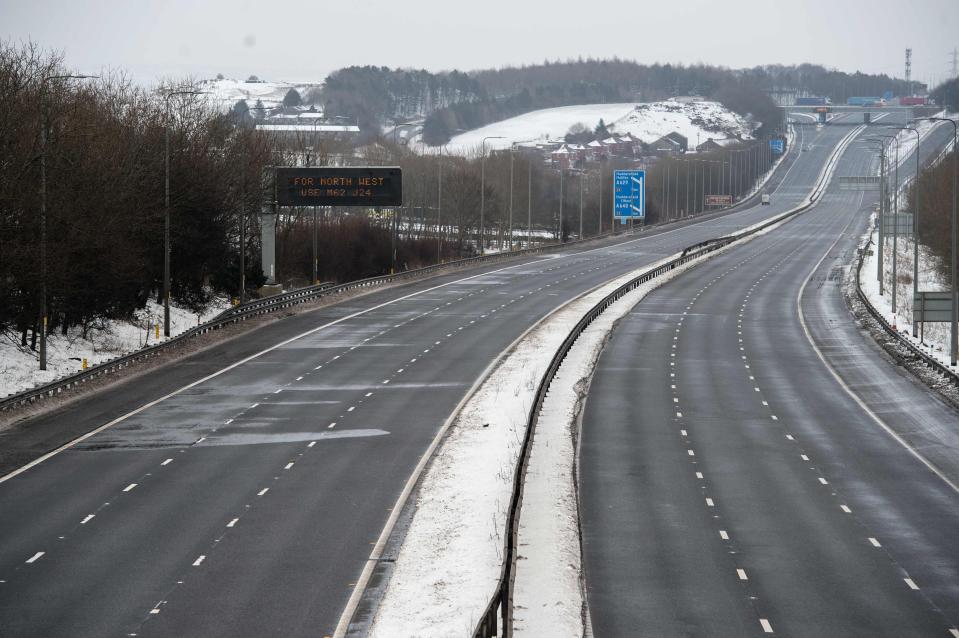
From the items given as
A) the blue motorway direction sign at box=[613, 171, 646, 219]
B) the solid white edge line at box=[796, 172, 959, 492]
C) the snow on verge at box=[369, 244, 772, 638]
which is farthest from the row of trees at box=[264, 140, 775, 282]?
the snow on verge at box=[369, 244, 772, 638]

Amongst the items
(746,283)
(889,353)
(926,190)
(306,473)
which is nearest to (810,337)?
(889,353)

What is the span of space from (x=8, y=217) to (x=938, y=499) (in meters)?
31.4

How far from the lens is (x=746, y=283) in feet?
295

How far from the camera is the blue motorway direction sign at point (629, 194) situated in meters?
125

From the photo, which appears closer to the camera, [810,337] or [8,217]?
[8,217]

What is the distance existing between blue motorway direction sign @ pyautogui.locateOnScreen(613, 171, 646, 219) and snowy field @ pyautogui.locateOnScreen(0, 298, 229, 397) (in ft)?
207

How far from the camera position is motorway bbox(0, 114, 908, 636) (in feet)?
68.1

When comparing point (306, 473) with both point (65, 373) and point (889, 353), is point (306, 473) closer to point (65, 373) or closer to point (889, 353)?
point (65, 373)

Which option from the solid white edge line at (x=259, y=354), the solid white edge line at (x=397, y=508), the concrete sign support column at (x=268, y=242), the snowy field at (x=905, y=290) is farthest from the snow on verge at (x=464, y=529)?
the concrete sign support column at (x=268, y=242)

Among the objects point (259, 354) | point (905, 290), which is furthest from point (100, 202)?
point (905, 290)

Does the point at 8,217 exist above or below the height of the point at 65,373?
above

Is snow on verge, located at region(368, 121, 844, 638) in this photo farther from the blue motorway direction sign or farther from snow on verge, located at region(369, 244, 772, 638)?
the blue motorway direction sign

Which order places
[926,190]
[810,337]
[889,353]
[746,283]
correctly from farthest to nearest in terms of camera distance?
1. [926,190]
2. [746,283]
3. [810,337]
4. [889,353]

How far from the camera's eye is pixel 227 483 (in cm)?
Result: 2975
